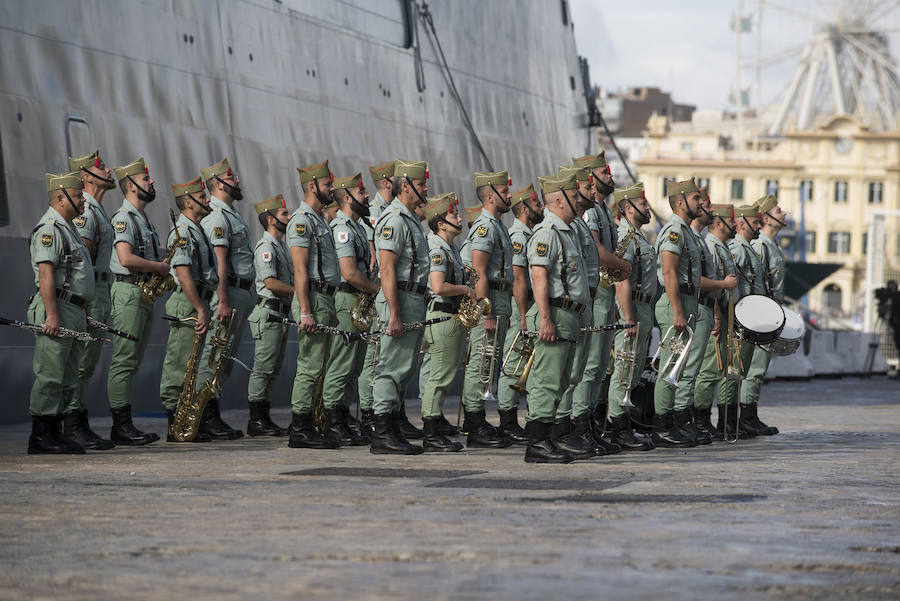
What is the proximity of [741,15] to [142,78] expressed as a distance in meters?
115

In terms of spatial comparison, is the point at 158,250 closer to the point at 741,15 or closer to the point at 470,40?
the point at 470,40

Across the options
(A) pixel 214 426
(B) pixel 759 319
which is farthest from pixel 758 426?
(A) pixel 214 426

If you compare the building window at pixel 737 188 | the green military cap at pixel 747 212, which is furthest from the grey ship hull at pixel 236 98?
the building window at pixel 737 188

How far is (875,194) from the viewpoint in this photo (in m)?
113

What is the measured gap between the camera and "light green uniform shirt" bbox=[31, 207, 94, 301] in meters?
9.94

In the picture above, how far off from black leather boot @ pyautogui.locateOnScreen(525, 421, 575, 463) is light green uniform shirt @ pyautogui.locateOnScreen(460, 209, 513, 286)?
182 cm

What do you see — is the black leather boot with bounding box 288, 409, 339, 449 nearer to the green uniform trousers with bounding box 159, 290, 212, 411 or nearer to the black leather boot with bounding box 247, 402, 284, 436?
the green uniform trousers with bounding box 159, 290, 212, 411

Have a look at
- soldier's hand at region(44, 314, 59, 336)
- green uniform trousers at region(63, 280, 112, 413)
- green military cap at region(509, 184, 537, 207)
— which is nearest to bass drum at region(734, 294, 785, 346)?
green military cap at region(509, 184, 537, 207)

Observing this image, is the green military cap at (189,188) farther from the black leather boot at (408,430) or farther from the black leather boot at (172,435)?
the black leather boot at (408,430)

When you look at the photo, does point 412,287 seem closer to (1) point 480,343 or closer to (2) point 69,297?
(1) point 480,343

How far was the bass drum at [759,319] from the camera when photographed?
1277cm

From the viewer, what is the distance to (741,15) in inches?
4938

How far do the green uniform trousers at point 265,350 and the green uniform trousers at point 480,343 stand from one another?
145 centimetres

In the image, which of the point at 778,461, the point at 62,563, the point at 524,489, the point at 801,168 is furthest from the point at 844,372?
the point at 801,168
